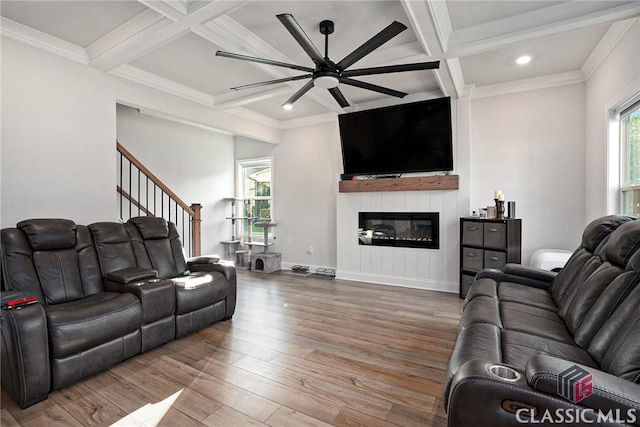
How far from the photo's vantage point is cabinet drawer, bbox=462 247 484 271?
3906mm

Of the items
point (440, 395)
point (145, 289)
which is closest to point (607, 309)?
point (440, 395)

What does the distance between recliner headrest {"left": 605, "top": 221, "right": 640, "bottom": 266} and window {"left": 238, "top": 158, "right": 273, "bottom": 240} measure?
206 inches

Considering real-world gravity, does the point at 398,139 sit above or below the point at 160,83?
below

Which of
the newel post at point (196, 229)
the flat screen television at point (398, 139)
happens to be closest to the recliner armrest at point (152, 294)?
the newel post at point (196, 229)

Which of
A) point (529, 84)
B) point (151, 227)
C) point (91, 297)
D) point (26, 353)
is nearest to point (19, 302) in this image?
point (26, 353)

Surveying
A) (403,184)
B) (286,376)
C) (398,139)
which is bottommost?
(286,376)

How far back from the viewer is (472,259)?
13.0 ft

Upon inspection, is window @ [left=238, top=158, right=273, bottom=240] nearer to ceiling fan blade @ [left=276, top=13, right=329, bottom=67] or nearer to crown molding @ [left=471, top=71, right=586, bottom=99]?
crown molding @ [left=471, top=71, right=586, bottom=99]

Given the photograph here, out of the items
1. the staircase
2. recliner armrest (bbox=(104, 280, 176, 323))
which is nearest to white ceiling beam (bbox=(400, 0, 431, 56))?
recliner armrest (bbox=(104, 280, 176, 323))

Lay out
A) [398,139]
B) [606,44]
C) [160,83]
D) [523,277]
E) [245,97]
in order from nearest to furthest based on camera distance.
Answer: [523,277]
[606,44]
[160,83]
[245,97]
[398,139]

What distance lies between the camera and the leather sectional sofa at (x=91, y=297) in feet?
6.31

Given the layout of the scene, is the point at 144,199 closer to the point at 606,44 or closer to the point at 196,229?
the point at 196,229

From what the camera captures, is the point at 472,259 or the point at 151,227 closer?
the point at 151,227

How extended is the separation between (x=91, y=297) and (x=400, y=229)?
383 centimetres
